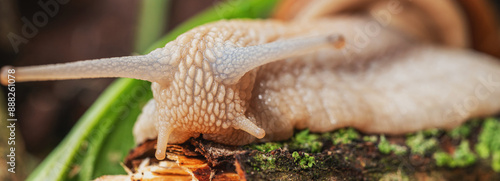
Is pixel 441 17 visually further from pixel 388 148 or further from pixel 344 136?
pixel 344 136

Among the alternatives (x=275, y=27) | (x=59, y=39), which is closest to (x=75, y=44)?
(x=59, y=39)

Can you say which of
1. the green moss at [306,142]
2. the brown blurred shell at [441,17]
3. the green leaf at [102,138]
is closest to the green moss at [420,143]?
the green moss at [306,142]

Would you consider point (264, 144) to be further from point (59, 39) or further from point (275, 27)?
point (59, 39)

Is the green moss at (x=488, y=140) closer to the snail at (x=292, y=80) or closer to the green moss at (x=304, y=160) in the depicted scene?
the snail at (x=292, y=80)

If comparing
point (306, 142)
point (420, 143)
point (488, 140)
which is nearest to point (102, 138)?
point (306, 142)

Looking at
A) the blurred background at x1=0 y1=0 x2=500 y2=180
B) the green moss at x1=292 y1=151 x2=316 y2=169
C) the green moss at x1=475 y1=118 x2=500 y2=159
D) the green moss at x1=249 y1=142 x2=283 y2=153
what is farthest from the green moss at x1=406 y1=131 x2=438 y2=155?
the blurred background at x1=0 y1=0 x2=500 y2=180
